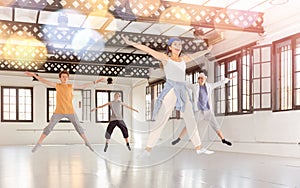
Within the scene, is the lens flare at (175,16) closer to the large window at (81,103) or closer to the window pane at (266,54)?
the window pane at (266,54)

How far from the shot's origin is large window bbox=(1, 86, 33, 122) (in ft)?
48.0

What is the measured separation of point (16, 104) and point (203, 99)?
12447mm

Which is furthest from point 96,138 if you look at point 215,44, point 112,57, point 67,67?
point 215,44

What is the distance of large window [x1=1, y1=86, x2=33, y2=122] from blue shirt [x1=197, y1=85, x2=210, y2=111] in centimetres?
1190

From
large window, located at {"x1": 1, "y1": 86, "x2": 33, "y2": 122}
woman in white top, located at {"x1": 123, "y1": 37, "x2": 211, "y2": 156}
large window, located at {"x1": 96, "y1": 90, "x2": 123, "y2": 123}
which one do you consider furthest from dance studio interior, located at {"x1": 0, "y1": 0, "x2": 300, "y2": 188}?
large window, located at {"x1": 96, "y1": 90, "x2": 123, "y2": 123}

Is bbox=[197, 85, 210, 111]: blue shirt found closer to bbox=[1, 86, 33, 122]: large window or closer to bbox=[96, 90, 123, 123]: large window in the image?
bbox=[96, 90, 123, 123]: large window

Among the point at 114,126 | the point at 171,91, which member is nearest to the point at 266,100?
the point at 114,126

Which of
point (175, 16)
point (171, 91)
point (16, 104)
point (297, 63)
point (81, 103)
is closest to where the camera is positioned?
point (171, 91)

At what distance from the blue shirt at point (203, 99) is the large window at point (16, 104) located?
11.9 m

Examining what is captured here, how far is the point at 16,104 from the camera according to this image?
1488cm

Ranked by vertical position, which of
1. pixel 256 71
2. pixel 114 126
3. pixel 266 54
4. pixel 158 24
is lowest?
pixel 114 126

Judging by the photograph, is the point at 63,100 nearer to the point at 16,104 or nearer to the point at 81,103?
the point at 81,103

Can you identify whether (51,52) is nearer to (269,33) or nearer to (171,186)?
(269,33)

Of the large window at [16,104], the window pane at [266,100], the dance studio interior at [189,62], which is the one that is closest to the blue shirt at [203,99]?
the dance studio interior at [189,62]
